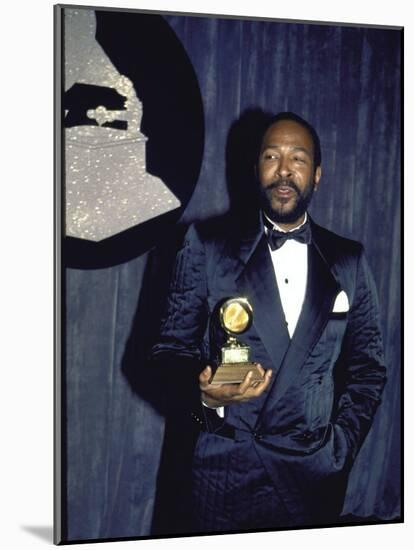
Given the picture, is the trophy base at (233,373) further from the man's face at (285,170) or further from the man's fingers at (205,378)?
the man's face at (285,170)

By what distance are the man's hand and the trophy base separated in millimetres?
15

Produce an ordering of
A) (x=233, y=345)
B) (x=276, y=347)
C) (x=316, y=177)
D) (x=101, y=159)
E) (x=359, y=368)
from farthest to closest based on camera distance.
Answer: (x=359, y=368)
(x=316, y=177)
(x=276, y=347)
(x=233, y=345)
(x=101, y=159)

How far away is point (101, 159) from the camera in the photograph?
6.37m

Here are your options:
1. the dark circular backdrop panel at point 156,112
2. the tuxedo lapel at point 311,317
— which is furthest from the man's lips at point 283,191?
the dark circular backdrop panel at point 156,112

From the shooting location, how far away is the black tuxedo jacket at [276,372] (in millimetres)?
Result: 6555

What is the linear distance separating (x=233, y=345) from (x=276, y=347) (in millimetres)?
206

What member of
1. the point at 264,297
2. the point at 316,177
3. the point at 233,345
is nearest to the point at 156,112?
the point at 316,177

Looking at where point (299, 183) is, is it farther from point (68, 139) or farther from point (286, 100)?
point (68, 139)

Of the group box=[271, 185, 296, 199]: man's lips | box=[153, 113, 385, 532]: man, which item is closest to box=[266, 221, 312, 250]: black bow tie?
box=[153, 113, 385, 532]: man

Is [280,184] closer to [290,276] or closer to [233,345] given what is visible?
[290,276]

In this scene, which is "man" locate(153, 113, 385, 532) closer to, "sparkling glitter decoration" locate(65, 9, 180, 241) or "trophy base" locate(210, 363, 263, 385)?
"trophy base" locate(210, 363, 263, 385)

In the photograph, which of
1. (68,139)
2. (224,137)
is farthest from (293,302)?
(68,139)

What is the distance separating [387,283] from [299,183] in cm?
63

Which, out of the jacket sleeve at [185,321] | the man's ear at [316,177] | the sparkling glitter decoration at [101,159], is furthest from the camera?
the man's ear at [316,177]
